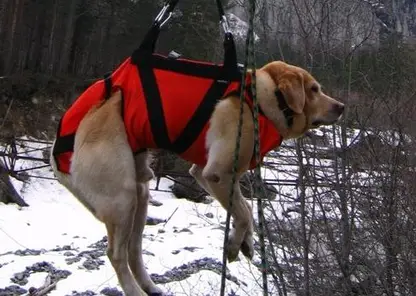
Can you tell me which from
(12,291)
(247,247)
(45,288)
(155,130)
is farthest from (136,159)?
(12,291)

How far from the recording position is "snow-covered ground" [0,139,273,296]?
8.09 metres

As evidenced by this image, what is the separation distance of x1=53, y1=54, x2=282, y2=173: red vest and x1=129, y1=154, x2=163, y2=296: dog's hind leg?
13cm

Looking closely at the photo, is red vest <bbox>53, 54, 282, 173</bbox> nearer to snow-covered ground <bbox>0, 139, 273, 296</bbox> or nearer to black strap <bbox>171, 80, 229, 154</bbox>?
black strap <bbox>171, 80, 229, 154</bbox>

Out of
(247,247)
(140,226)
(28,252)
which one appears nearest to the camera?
(247,247)

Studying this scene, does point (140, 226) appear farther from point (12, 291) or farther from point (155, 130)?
point (12, 291)

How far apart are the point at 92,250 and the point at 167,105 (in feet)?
24.3

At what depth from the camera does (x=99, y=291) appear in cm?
761

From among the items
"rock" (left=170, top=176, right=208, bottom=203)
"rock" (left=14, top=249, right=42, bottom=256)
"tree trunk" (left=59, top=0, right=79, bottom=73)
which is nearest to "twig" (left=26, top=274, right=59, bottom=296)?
"rock" (left=14, top=249, right=42, bottom=256)

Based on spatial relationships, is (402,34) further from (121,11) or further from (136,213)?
(121,11)

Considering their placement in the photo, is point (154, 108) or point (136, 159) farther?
point (136, 159)

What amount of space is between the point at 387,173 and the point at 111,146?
5.25m

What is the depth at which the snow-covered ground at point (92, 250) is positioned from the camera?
809cm

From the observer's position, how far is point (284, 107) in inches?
118

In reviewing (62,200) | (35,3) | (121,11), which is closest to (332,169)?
(62,200)
